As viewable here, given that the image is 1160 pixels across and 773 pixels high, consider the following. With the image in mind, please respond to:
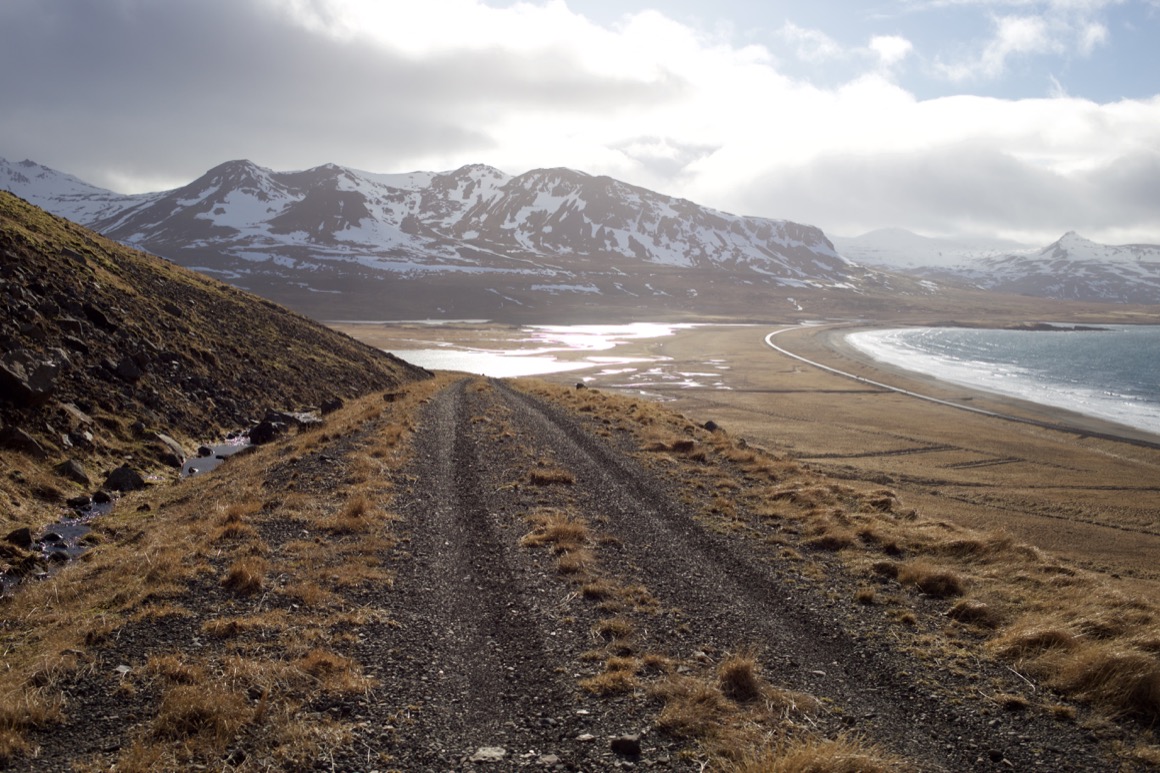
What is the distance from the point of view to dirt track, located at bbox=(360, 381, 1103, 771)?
789 centimetres

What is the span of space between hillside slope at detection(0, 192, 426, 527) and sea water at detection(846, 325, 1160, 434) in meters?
65.8

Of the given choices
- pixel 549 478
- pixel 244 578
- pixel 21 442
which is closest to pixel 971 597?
pixel 549 478

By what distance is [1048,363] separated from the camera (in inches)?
4439

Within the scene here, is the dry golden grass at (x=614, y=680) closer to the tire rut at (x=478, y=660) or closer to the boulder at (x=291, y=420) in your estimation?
the tire rut at (x=478, y=660)

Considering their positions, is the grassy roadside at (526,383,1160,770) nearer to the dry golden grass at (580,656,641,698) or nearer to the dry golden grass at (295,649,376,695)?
the dry golden grass at (580,656,641,698)

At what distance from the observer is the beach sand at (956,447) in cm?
2789

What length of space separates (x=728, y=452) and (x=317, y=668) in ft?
63.9

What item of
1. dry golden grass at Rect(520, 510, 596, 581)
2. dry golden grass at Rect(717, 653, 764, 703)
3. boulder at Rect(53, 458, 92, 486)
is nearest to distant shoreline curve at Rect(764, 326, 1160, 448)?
dry golden grass at Rect(520, 510, 596, 581)

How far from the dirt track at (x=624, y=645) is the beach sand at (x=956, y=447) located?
1258cm

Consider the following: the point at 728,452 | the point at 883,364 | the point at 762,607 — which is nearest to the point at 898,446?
the point at 728,452

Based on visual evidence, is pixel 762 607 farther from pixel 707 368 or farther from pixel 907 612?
pixel 707 368

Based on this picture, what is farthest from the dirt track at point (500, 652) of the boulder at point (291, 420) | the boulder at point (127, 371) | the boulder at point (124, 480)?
the boulder at point (291, 420)

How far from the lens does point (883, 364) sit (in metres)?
101

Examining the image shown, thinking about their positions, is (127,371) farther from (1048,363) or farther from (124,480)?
(1048,363)
